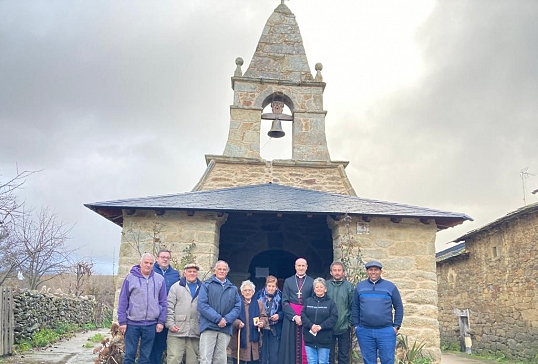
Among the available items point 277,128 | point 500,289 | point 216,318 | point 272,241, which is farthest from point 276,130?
point 216,318

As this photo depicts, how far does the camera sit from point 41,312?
9953mm

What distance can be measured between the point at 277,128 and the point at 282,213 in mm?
4731

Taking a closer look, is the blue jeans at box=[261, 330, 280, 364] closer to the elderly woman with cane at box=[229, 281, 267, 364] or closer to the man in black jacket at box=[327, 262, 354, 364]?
the elderly woman with cane at box=[229, 281, 267, 364]

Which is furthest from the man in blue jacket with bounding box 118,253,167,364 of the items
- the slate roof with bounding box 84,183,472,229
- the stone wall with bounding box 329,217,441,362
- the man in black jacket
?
the stone wall with bounding box 329,217,441,362

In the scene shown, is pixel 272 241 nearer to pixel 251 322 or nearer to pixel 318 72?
pixel 251 322

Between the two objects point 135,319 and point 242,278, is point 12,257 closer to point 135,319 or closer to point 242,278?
point 242,278

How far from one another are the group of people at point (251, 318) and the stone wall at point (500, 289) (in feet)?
18.6

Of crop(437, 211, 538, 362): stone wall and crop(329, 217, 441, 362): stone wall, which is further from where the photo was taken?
crop(437, 211, 538, 362): stone wall

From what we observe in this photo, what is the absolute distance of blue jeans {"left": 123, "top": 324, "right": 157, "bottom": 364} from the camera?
14.4 feet

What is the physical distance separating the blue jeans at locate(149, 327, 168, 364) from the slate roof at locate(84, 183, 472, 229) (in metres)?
1.61

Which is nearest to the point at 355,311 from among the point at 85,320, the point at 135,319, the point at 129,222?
the point at 135,319

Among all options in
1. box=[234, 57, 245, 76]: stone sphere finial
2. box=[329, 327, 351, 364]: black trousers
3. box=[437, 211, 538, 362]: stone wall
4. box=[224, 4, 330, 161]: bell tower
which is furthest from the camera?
box=[234, 57, 245, 76]: stone sphere finial

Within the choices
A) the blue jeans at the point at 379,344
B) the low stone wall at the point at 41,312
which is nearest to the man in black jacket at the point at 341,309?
the blue jeans at the point at 379,344

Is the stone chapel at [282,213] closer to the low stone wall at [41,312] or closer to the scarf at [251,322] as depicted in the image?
A: the scarf at [251,322]
